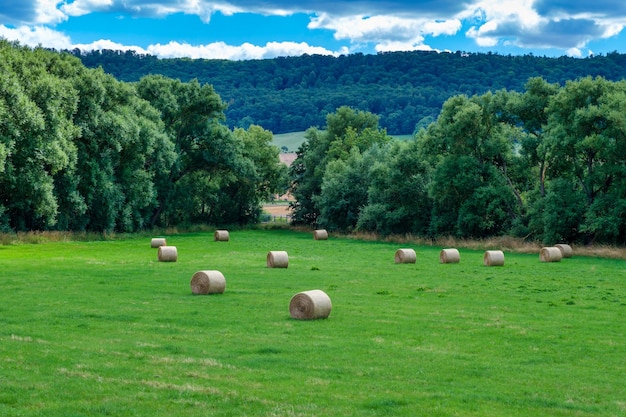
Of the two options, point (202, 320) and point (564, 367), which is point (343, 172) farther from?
point (564, 367)

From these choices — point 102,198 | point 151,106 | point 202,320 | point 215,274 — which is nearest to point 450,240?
point 102,198

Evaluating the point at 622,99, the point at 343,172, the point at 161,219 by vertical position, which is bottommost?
the point at 161,219

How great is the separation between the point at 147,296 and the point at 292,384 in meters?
13.6

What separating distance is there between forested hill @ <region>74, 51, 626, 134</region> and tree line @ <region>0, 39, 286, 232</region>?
227 ft

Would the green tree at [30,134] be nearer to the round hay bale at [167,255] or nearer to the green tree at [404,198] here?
the round hay bale at [167,255]

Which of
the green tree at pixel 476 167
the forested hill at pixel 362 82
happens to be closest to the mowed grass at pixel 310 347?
the green tree at pixel 476 167

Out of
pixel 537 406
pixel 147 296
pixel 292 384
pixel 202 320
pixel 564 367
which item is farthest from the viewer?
pixel 147 296

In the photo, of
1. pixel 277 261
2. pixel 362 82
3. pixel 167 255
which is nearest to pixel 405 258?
pixel 277 261

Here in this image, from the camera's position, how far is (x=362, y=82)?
193m

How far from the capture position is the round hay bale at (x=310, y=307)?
2147 cm

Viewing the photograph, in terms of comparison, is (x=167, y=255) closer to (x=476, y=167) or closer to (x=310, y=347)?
(x=310, y=347)

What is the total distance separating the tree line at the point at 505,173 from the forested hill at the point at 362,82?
86696 mm

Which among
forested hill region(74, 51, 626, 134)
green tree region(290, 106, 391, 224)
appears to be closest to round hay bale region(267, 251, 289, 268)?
green tree region(290, 106, 391, 224)

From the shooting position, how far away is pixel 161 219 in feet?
294
